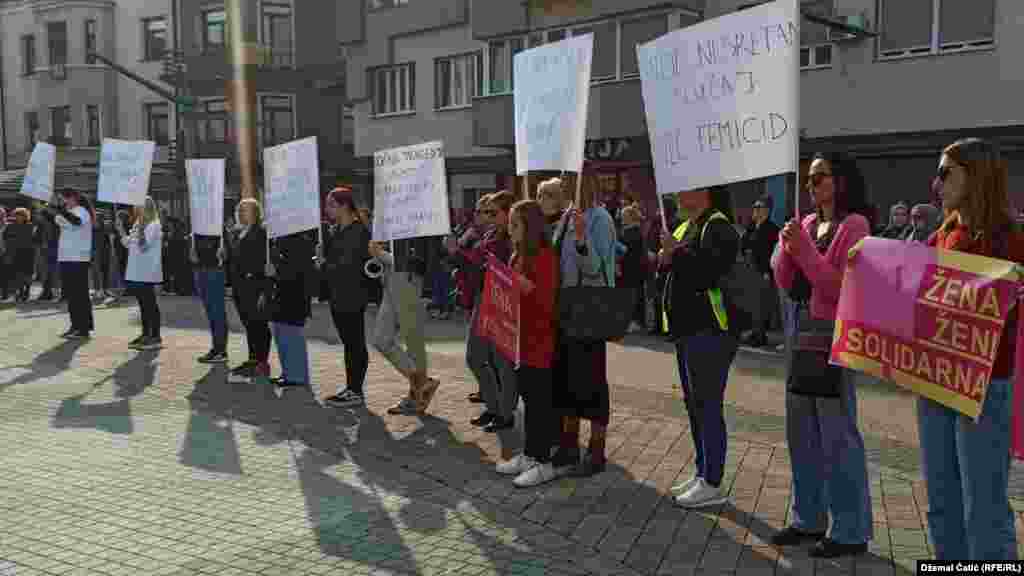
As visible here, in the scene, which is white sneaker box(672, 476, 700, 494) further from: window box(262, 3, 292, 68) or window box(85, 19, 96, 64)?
window box(85, 19, 96, 64)

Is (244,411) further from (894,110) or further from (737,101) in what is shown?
(894,110)

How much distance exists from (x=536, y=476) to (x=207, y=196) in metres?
6.12

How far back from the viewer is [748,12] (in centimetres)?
464

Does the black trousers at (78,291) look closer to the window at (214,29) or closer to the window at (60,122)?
the window at (214,29)

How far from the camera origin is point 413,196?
26.0 feet

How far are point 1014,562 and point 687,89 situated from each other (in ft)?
8.96

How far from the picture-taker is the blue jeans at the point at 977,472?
346 cm

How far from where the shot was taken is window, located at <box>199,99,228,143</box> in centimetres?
3812

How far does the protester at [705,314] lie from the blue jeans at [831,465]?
22.3 inches

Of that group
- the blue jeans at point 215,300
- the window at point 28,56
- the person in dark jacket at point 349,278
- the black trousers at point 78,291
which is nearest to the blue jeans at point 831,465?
the person in dark jacket at point 349,278

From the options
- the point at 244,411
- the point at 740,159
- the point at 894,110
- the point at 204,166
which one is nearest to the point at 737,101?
the point at 740,159

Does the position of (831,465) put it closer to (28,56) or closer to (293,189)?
(293,189)

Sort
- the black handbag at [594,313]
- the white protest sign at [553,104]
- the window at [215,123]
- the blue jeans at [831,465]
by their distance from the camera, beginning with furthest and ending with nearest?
the window at [215,123] → the white protest sign at [553,104] → the black handbag at [594,313] → the blue jeans at [831,465]

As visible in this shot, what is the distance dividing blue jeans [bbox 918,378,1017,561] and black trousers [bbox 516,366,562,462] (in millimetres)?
2584
